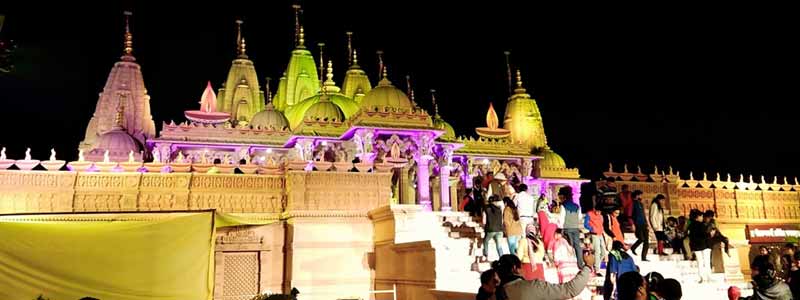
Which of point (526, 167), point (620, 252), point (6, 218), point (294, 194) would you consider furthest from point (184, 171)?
point (526, 167)

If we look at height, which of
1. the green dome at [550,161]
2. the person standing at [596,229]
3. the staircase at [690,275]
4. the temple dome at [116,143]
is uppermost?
the green dome at [550,161]

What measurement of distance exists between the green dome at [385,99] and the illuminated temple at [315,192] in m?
0.06

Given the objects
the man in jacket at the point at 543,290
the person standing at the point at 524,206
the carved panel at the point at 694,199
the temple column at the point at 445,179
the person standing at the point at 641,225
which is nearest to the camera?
the man in jacket at the point at 543,290

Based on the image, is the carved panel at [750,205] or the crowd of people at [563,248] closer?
the crowd of people at [563,248]

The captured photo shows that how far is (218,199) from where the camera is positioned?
16984 millimetres

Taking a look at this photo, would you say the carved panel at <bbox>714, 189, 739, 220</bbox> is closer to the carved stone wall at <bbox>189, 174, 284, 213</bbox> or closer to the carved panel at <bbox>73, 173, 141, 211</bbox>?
the carved stone wall at <bbox>189, 174, 284, 213</bbox>

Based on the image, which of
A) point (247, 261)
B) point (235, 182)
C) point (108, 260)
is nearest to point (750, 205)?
point (247, 261)

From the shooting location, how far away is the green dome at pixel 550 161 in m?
33.1

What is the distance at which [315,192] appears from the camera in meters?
16.8

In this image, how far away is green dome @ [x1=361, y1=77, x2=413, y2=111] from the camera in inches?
924

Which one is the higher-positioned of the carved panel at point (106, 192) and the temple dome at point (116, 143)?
the temple dome at point (116, 143)

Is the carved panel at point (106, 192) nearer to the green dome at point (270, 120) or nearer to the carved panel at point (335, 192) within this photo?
the carved panel at point (335, 192)

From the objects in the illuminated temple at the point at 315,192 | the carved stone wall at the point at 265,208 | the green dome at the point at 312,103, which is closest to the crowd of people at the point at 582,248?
the illuminated temple at the point at 315,192

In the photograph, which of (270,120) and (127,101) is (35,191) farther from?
(127,101)
